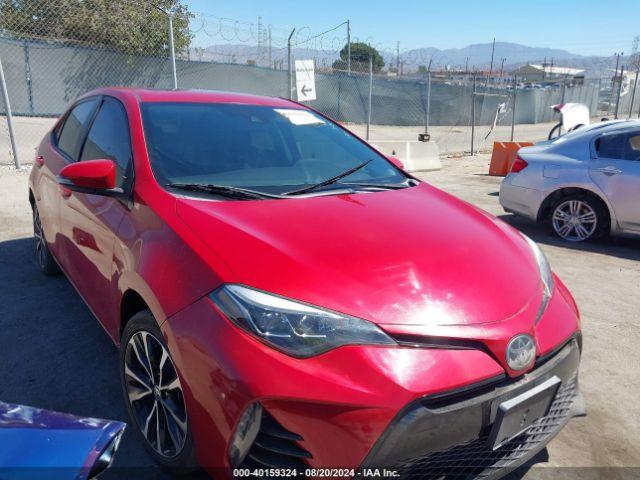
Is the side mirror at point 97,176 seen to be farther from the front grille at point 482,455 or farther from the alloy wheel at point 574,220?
the alloy wheel at point 574,220

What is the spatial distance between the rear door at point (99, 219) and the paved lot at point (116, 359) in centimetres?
40

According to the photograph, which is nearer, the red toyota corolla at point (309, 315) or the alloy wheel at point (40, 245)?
the red toyota corolla at point (309, 315)

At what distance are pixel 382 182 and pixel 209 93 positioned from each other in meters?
1.30

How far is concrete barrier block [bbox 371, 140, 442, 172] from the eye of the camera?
36.1 feet

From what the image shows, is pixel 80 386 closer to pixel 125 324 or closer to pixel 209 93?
pixel 125 324

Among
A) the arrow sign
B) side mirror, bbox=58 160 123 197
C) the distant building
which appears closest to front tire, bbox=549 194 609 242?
side mirror, bbox=58 160 123 197

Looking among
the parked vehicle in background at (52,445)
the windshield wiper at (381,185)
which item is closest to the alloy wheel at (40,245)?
the windshield wiper at (381,185)

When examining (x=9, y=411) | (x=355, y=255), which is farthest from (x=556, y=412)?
(x=9, y=411)

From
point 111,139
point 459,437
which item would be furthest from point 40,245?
point 459,437

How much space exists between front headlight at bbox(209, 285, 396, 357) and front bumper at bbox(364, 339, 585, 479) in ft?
0.85

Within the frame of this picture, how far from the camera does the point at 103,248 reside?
2656 mm

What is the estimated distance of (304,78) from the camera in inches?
434

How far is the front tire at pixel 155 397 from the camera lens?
6.60 ft

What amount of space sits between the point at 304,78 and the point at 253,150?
8.53 meters
